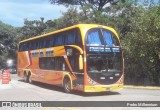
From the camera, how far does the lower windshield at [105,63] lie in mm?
18719

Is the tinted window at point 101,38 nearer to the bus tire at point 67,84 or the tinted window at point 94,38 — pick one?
the tinted window at point 94,38

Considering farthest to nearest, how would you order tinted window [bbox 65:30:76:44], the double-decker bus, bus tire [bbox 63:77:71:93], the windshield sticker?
bus tire [bbox 63:77:71:93] < tinted window [bbox 65:30:76:44] < the windshield sticker < the double-decker bus

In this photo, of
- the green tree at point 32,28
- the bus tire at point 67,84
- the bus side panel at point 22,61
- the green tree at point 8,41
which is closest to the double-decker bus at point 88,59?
the bus tire at point 67,84

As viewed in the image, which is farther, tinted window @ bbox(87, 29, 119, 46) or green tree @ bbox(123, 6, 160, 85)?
green tree @ bbox(123, 6, 160, 85)

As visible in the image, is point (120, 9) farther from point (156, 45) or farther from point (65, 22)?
point (156, 45)

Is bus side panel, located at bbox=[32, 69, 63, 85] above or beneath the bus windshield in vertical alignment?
beneath

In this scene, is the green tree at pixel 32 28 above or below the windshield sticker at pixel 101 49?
above

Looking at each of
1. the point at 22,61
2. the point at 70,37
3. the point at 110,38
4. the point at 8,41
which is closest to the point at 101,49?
the point at 110,38

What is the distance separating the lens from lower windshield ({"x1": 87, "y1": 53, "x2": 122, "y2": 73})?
1872 centimetres

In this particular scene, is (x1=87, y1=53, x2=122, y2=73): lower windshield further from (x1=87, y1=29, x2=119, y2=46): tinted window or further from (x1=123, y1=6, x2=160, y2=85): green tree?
(x1=123, y1=6, x2=160, y2=85): green tree

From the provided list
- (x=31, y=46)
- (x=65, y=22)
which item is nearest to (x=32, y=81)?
(x=31, y=46)

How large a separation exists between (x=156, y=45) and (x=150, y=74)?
421 centimetres

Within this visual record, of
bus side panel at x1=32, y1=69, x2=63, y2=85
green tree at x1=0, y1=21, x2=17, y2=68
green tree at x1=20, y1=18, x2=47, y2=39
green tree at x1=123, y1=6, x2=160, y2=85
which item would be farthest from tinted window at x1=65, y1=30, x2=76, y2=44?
green tree at x1=0, y1=21, x2=17, y2=68

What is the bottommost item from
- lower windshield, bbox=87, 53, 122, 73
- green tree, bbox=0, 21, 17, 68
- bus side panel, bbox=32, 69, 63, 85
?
bus side panel, bbox=32, 69, 63, 85
